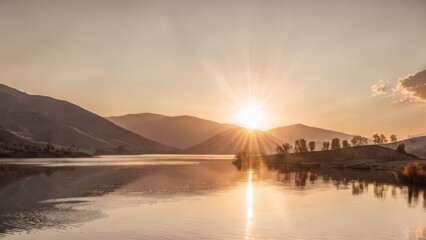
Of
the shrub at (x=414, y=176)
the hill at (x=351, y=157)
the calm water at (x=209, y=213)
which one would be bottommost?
the calm water at (x=209, y=213)

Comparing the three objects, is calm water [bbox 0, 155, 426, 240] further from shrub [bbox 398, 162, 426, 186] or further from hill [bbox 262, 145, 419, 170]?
hill [bbox 262, 145, 419, 170]

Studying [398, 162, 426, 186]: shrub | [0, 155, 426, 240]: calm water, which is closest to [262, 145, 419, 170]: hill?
[398, 162, 426, 186]: shrub

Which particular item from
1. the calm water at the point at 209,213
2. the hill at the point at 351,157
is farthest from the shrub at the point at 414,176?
the hill at the point at 351,157

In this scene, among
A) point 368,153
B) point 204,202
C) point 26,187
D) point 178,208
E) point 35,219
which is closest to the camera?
point 35,219

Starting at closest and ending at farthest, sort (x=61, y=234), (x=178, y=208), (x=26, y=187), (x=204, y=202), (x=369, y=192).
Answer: (x=61, y=234) → (x=178, y=208) → (x=204, y=202) → (x=369, y=192) → (x=26, y=187)

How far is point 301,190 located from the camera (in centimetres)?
7088

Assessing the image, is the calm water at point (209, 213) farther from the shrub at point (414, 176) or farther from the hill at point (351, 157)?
the hill at point (351, 157)

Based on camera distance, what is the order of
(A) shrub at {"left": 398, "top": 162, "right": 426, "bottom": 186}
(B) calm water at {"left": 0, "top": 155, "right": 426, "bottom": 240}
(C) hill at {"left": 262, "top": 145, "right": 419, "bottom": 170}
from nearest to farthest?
1. (B) calm water at {"left": 0, "top": 155, "right": 426, "bottom": 240}
2. (A) shrub at {"left": 398, "top": 162, "right": 426, "bottom": 186}
3. (C) hill at {"left": 262, "top": 145, "right": 419, "bottom": 170}

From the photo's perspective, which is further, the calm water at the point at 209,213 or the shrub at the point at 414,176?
the shrub at the point at 414,176

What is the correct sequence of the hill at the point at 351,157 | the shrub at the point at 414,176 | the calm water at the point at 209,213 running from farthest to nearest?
the hill at the point at 351,157
the shrub at the point at 414,176
the calm water at the point at 209,213

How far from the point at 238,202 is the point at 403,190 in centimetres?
3184

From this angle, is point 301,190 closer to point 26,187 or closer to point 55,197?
point 55,197

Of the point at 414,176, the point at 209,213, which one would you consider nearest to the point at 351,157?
the point at 414,176

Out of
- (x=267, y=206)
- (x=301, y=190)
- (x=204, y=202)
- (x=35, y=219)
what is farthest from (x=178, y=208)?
(x=301, y=190)
